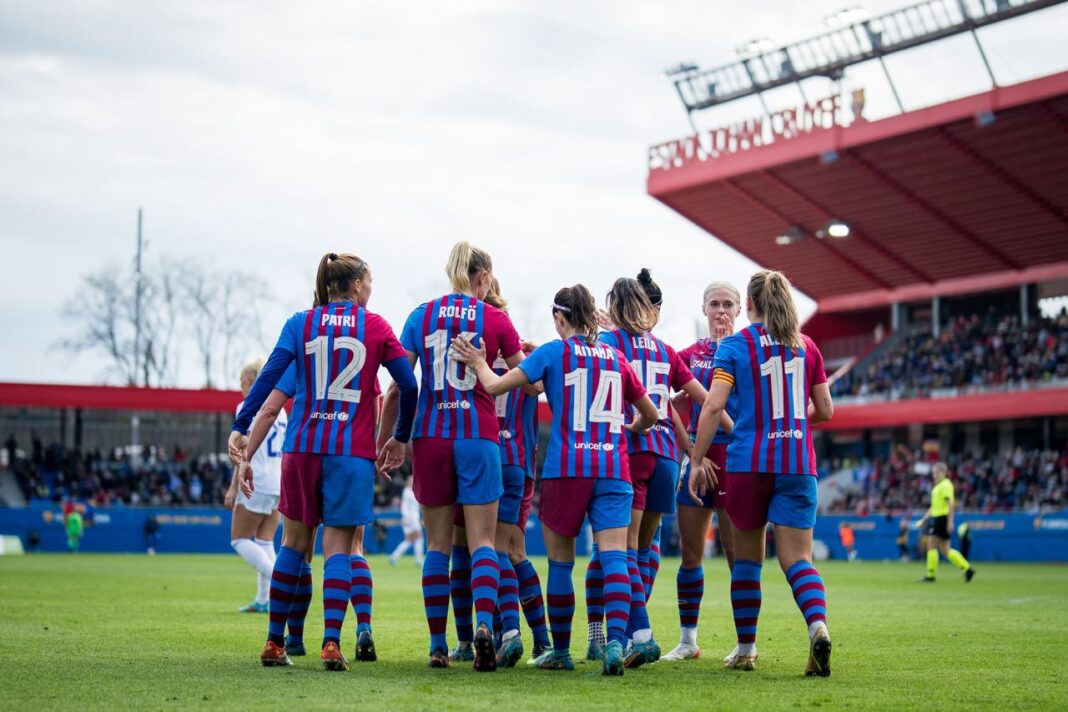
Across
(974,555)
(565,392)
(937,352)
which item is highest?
(937,352)

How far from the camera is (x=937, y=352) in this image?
48.0m

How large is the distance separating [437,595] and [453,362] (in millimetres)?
1357

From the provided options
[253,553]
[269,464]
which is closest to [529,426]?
[253,553]

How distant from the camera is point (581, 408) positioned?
7.49 meters

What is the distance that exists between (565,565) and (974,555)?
3132 centimetres

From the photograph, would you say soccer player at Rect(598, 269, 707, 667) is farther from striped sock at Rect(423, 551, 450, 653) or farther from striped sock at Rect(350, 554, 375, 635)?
striped sock at Rect(350, 554, 375, 635)

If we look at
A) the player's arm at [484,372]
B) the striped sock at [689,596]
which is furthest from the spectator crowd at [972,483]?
the player's arm at [484,372]

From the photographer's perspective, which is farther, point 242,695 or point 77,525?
point 77,525

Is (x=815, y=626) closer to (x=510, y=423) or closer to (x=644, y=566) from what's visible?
(x=644, y=566)

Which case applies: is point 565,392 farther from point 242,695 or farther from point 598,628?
point 242,695

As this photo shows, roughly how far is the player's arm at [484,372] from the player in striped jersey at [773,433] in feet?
3.63

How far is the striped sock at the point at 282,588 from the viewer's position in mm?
7578

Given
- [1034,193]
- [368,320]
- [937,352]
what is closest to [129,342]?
[937,352]

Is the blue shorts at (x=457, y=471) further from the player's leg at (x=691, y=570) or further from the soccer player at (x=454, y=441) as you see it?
the player's leg at (x=691, y=570)
